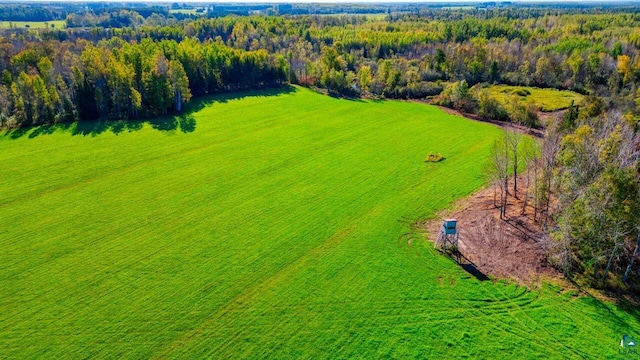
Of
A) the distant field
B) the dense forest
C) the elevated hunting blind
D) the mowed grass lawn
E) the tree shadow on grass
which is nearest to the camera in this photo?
the mowed grass lawn

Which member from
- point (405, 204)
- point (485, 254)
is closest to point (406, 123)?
point (405, 204)

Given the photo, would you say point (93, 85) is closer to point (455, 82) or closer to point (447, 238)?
point (447, 238)

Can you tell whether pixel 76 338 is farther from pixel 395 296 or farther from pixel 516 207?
pixel 516 207

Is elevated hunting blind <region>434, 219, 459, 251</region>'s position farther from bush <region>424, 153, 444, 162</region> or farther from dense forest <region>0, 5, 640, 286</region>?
bush <region>424, 153, 444, 162</region>

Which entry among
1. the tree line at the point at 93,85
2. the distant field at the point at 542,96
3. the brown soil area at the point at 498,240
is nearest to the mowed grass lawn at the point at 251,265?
the brown soil area at the point at 498,240

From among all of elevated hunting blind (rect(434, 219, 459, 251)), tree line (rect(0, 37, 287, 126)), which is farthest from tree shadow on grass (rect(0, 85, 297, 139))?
elevated hunting blind (rect(434, 219, 459, 251))

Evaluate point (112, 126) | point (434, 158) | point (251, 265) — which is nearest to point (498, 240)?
point (434, 158)

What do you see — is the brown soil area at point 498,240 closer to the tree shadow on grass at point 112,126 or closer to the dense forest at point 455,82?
the dense forest at point 455,82
